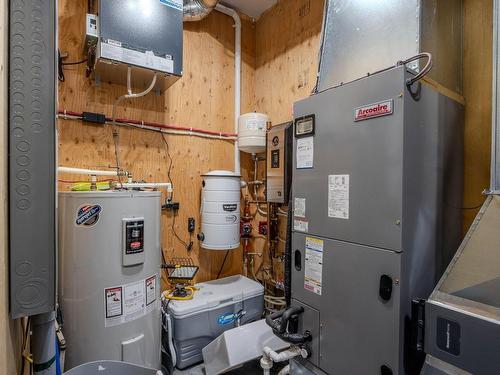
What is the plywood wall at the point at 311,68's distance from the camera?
141 centimetres

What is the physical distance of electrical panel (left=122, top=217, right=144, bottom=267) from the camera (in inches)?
66.2

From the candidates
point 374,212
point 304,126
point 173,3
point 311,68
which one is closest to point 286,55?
point 311,68

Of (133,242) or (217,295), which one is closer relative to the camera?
(133,242)

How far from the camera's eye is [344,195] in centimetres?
133

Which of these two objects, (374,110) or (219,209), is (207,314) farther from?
(374,110)

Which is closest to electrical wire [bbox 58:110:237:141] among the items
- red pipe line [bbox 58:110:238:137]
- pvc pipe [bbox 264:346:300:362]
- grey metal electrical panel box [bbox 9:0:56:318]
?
red pipe line [bbox 58:110:238:137]

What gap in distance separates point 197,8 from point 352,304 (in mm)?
2749

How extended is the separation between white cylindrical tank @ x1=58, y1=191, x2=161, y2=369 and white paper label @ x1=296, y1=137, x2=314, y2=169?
1.02 meters

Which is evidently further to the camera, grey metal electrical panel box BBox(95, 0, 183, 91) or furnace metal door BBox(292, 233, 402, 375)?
grey metal electrical panel box BBox(95, 0, 183, 91)

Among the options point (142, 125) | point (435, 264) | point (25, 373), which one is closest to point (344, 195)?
point (435, 264)

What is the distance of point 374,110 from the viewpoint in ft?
3.96

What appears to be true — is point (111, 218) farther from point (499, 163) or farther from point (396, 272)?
point (499, 163)

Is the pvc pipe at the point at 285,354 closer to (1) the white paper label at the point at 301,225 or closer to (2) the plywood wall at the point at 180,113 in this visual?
(1) the white paper label at the point at 301,225

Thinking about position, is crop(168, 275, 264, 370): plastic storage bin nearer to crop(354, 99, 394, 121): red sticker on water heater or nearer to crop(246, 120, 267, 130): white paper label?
crop(246, 120, 267, 130): white paper label
